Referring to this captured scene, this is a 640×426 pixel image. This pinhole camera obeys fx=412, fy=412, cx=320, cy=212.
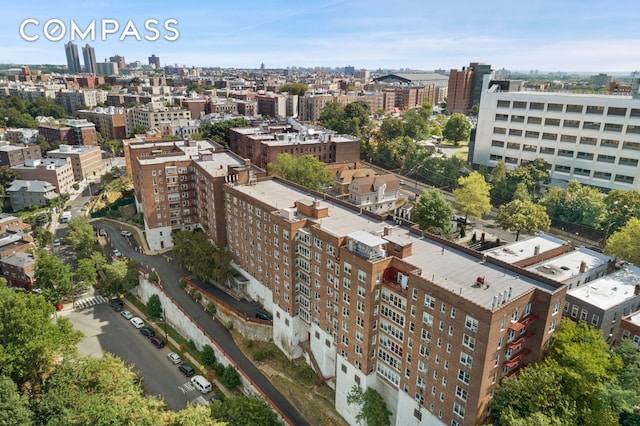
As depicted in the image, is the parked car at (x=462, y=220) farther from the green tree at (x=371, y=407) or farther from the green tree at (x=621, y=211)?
the green tree at (x=371, y=407)

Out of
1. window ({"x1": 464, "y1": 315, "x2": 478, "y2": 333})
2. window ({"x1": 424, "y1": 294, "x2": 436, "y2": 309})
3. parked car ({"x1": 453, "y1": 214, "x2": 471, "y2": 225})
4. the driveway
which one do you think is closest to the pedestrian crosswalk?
the driveway

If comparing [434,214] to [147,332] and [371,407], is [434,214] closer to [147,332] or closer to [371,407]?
[371,407]

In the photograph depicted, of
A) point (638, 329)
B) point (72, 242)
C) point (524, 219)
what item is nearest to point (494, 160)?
point (524, 219)

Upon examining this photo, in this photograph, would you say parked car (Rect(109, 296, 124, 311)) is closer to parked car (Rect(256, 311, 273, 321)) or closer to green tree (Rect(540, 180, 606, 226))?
parked car (Rect(256, 311, 273, 321))

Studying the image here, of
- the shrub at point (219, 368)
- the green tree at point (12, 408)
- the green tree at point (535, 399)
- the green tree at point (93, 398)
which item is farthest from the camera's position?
the shrub at point (219, 368)

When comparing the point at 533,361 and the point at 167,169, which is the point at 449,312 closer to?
the point at 533,361

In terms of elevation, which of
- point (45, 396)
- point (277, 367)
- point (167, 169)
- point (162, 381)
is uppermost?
point (167, 169)

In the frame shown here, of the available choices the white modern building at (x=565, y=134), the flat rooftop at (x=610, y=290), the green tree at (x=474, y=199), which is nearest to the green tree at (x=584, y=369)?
the flat rooftop at (x=610, y=290)
